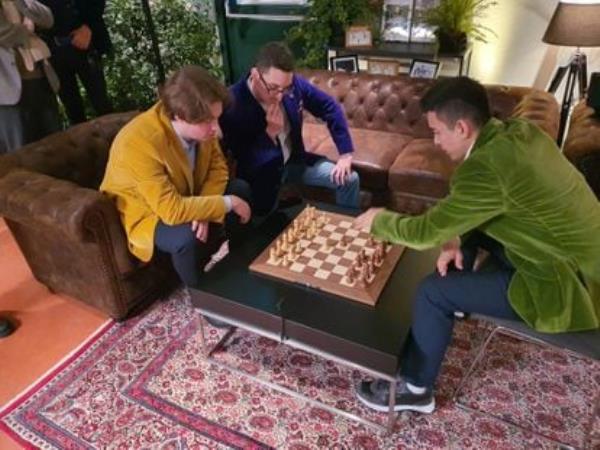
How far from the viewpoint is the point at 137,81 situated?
3.64 metres

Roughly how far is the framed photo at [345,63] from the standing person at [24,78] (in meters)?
1.93

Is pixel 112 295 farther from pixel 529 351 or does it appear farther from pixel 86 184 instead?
pixel 529 351

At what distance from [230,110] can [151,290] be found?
35.9 inches

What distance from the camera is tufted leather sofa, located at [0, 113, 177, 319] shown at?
67.4 inches

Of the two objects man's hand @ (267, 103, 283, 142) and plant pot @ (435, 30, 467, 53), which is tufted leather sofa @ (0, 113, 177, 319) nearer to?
man's hand @ (267, 103, 283, 142)

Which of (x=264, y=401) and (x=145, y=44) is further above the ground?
(x=145, y=44)

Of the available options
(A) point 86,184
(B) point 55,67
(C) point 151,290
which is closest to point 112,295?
(C) point 151,290

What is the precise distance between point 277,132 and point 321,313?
1023 millimetres

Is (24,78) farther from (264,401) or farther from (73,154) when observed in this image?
(264,401)

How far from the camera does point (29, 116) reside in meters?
2.31

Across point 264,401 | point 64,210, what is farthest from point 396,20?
point 264,401

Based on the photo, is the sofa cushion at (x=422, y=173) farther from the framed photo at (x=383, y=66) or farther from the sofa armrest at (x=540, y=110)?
the framed photo at (x=383, y=66)

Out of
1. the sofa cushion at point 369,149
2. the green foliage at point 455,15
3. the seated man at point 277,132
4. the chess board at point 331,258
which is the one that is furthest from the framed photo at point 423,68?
the chess board at point 331,258

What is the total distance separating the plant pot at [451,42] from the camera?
312 centimetres
